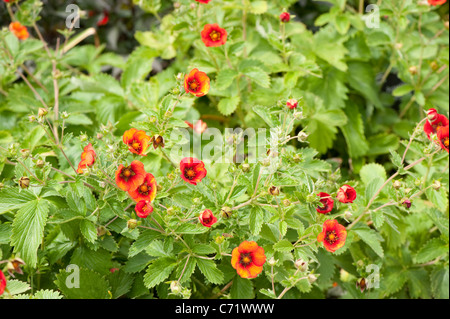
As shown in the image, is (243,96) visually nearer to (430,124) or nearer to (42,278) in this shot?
(430,124)

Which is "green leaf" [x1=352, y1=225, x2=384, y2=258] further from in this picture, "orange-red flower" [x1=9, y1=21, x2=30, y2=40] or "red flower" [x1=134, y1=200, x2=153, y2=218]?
"orange-red flower" [x1=9, y1=21, x2=30, y2=40]

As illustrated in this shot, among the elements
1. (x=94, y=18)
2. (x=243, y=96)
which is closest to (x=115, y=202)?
(x=243, y=96)

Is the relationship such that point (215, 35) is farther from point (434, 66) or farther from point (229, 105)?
point (434, 66)

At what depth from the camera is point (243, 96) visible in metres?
1.87

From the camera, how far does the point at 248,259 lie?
3.73 ft

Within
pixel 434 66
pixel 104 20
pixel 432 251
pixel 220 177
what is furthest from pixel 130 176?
pixel 104 20

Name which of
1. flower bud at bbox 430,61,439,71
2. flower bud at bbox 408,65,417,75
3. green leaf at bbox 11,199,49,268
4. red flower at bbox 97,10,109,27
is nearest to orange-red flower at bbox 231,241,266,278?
green leaf at bbox 11,199,49,268

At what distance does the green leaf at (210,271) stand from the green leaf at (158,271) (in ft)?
0.25

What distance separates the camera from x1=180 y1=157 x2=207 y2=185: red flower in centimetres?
116

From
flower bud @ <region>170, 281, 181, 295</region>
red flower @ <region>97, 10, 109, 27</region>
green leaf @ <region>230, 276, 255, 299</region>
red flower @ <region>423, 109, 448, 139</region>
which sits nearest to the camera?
flower bud @ <region>170, 281, 181, 295</region>

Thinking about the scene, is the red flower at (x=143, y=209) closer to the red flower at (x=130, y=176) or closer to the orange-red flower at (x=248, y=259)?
the red flower at (x=130, y=176)

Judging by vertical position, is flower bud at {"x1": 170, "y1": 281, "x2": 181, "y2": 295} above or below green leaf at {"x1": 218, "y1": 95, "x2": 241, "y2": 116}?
above

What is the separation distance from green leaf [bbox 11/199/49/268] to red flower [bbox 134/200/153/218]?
252 mm
